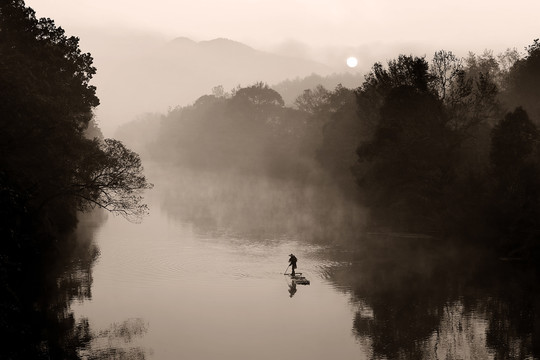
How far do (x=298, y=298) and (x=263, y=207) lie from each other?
182ft

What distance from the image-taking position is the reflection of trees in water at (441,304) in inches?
1316

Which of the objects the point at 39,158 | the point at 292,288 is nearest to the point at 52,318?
the point at 39,158

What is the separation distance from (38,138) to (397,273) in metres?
29.9

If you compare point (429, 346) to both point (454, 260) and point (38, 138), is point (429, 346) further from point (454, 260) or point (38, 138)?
point (38, 138)

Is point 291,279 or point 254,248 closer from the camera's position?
point 291,279

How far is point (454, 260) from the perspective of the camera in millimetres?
57719

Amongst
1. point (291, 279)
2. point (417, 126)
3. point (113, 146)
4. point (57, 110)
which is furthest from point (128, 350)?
point (417, 126)

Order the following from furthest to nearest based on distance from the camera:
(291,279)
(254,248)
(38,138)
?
(254,248) → (291,279) → (38,138)

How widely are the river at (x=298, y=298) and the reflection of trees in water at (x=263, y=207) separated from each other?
99 centimetres

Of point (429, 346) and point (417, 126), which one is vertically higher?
point (417, 126)

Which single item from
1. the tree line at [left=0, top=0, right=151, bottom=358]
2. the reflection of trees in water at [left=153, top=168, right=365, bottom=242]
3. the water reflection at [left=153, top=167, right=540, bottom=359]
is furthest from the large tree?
the reflection of trees in water at [left=153, top=168, right=365, bottom=242]

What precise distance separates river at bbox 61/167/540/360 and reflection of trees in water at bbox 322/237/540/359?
0.09 m

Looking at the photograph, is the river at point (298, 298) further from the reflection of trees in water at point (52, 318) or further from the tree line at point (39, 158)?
the tree line at point (39, 158)

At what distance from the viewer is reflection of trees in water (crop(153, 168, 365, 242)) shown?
77.8m
